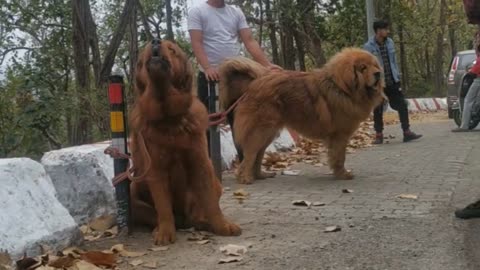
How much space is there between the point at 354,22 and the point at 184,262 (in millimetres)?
21030

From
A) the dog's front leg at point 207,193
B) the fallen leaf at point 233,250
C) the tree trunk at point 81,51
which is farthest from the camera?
the tree trunk at point 81,51

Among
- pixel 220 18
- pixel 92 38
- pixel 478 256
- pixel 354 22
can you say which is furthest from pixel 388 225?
pixel 354 22

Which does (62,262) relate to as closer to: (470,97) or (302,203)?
(302,203)

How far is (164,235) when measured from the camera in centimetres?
465

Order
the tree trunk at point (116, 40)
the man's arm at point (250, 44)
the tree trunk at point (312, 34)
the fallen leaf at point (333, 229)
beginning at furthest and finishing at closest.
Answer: the tree trunk at point (312, 34) → the tree trunk at point (116, 40) → the man's arm at point (250, 44) → the fallen leaf at point (333, 229)

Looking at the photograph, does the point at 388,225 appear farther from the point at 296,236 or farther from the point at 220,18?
the point at 220,18

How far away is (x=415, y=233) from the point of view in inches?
185

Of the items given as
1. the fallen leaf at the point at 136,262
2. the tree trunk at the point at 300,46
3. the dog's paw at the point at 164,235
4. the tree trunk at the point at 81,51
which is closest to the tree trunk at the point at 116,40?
the tree trunk at the point at 81,51

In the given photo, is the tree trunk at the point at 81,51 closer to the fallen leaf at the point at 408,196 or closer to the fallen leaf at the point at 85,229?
the fallen leaf at the point at 85,229

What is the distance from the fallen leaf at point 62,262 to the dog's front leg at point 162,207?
A: 820 millimetres

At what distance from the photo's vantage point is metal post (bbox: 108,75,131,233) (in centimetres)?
498

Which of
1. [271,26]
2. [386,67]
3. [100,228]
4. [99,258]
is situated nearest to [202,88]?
[100,228]

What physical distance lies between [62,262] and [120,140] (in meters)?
1.40

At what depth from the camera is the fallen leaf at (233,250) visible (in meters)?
4.36
